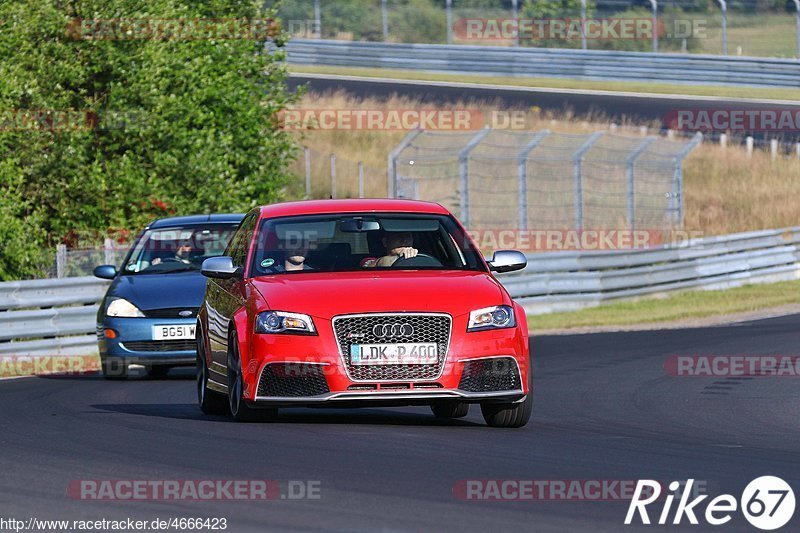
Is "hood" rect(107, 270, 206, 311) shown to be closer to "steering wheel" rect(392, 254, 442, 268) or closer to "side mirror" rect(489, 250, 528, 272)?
"steering wheel" rect(392, 254, 442, 268)

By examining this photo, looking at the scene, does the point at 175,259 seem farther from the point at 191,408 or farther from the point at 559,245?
the point at 559,245

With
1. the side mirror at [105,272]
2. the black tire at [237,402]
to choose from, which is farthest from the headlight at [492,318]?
the side mirror at [105,272]

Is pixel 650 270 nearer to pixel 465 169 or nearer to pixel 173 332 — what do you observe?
pixel 465 169

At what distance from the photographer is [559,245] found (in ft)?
104

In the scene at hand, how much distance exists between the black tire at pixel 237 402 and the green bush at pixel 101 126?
12.6 metres

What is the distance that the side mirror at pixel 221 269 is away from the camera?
36.1 feet

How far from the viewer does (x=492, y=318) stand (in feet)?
33.4

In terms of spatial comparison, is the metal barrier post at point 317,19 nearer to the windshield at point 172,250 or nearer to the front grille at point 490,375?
the windshield at point 172,250

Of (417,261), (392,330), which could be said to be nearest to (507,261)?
(417,261)

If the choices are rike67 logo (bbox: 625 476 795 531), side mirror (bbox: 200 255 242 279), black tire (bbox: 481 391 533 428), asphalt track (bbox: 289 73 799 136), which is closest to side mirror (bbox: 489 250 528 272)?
black tire (bbox: 481 391 533 428)

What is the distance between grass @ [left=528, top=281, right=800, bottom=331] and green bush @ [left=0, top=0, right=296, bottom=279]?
557 centimetres

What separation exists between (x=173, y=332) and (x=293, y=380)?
563cm

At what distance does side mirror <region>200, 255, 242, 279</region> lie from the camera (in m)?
11.0

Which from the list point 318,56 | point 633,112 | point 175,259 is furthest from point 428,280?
point 318,56
